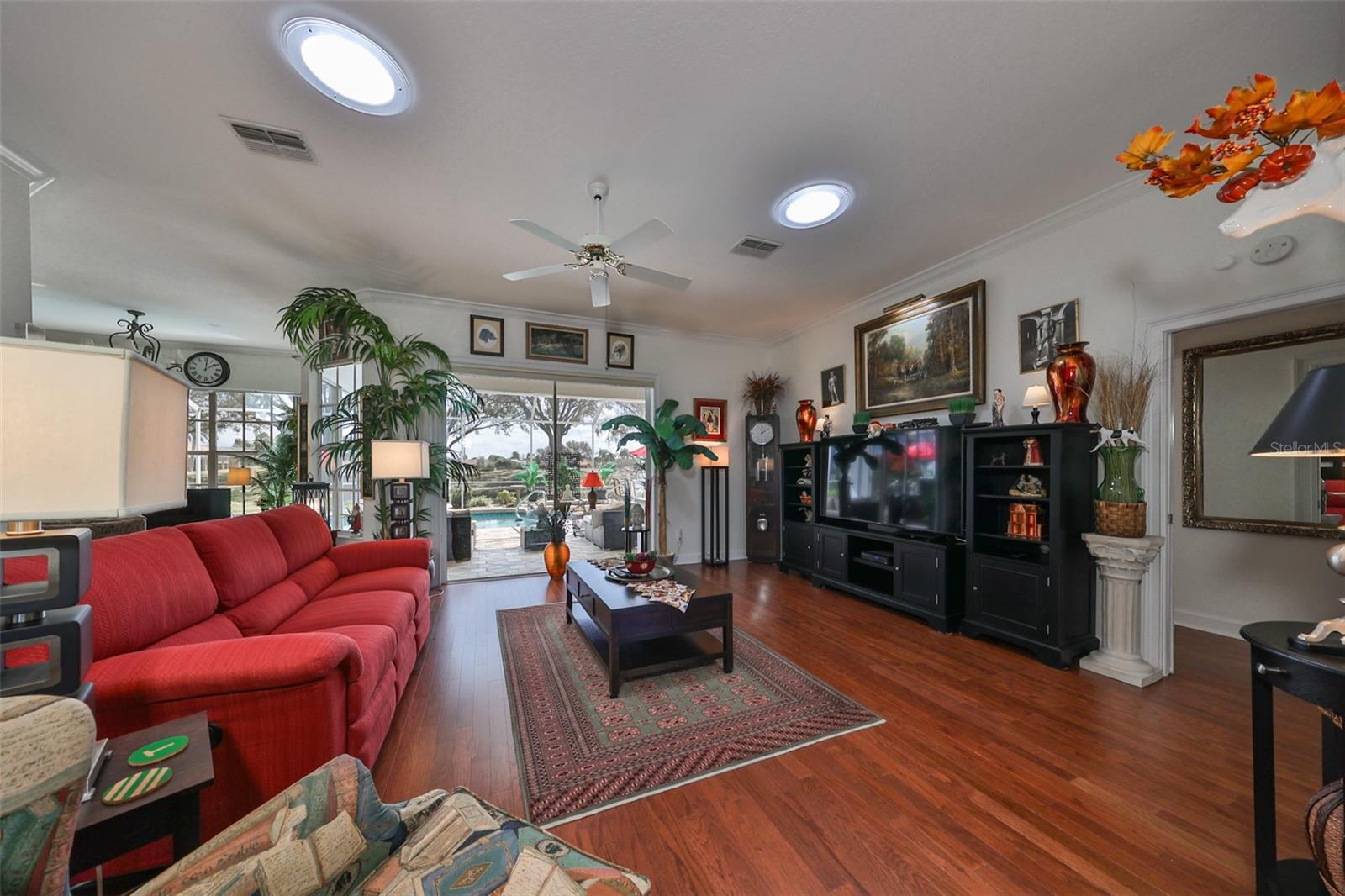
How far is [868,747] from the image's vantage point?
2062 millimetres

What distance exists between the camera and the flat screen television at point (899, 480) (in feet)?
11.8

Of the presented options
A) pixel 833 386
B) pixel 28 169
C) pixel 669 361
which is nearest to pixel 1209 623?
pixel 833 386

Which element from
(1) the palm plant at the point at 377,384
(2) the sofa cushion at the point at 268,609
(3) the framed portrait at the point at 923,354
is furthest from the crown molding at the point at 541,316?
(2) the sofa cushion at the point at 268,609

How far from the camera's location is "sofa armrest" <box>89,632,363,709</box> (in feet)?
4.37

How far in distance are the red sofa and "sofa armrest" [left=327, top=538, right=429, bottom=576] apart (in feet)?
2.92

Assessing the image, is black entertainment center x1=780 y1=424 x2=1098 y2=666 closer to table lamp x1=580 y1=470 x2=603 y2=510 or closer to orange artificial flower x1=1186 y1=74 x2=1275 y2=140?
orange artificial flower x1=1186 y1=74 x2=1275 y2=140

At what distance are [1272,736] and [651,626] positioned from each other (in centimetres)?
222

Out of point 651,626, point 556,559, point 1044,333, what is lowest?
point 556,559

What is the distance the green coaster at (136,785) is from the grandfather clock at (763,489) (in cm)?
512

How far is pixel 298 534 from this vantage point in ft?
9.66

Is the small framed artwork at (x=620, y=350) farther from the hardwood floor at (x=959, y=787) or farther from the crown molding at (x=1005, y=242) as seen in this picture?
the hardwood floor at (x=959, y=787)

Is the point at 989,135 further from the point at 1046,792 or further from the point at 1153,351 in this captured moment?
the point at 1046,792

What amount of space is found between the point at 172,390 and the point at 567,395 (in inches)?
192

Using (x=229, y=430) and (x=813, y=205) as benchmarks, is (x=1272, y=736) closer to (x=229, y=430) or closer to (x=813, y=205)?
(x=813, y=205)
